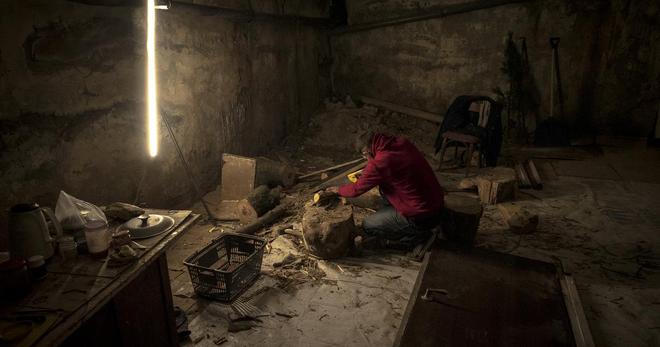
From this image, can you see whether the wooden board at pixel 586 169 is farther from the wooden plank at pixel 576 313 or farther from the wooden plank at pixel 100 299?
the wooden plank at pixel 100 299

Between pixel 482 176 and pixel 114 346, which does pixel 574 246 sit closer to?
pixel 482 176

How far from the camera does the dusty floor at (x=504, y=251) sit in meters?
3.40

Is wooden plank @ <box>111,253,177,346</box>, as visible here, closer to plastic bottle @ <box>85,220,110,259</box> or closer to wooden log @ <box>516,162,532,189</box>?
plastic bottle @ <box>85,220,110,259</box>

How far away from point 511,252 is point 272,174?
3661mm

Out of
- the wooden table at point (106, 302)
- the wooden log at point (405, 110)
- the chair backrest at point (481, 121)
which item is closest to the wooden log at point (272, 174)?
the chair backrest at point (481, 121)

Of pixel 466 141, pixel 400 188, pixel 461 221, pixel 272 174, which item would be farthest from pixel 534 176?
pixel 272 174

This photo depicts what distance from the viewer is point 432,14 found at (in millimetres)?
9328

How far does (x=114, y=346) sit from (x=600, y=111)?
34.1 feet

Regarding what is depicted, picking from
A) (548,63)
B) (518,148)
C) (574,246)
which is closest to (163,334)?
(574,246)

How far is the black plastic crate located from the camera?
374 cm

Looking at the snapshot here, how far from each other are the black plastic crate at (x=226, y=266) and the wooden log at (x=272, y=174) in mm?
1735

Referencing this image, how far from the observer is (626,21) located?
835cm

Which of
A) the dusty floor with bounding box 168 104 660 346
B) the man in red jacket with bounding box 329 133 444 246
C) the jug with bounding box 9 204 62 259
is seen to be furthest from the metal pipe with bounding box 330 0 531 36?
the jug with bounding box 9 204 62 259

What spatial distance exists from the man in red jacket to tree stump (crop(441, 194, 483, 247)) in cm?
16
